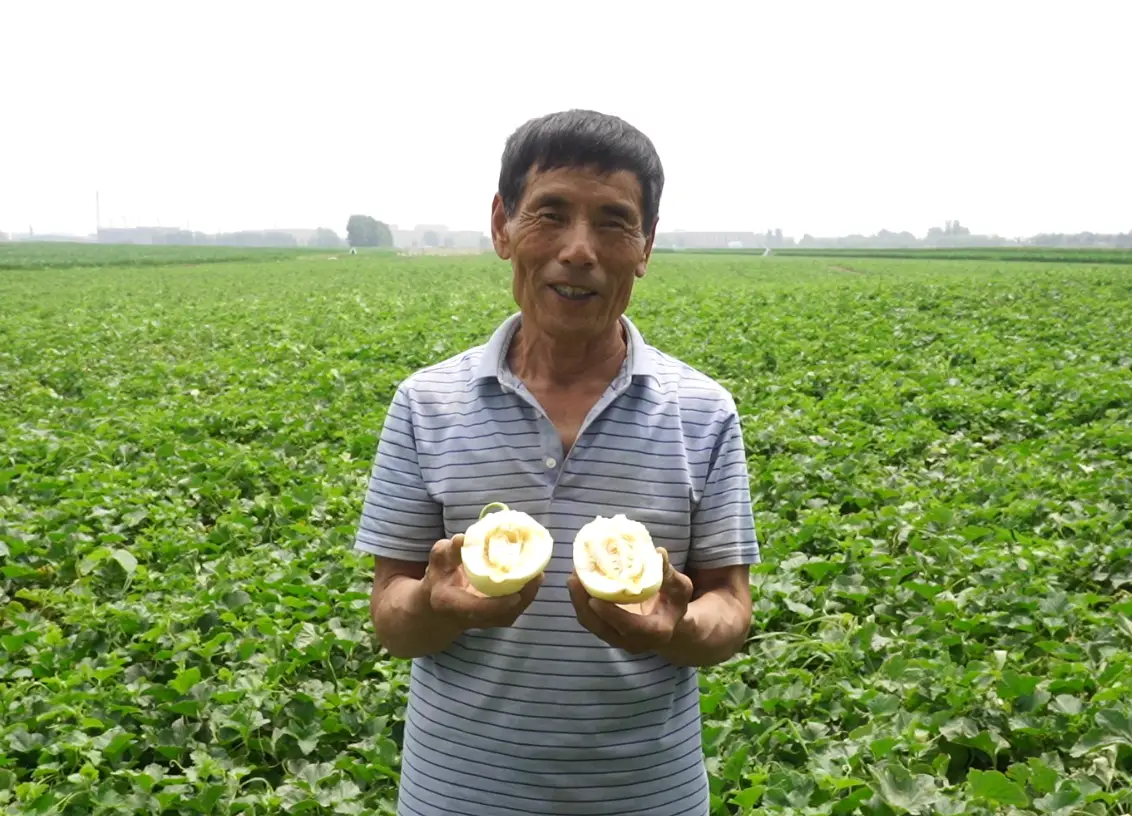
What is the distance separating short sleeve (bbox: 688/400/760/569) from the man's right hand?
291 millimetres

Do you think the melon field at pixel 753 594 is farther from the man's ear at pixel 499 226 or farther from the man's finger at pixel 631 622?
the man's ear at pixel 499 226

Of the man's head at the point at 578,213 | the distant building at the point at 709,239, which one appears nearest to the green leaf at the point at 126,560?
the man's head at the point at 578,213

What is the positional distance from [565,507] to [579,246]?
14.9 inches

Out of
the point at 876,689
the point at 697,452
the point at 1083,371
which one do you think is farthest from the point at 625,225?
the point at 1083,371

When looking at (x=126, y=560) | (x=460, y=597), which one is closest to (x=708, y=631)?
(x=460, y=597)

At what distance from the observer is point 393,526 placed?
1.50 meters

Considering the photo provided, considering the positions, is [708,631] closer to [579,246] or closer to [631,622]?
[631,622]

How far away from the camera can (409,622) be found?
1389mm

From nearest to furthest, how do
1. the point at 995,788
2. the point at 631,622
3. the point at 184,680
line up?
1. the point at 631,622
2. the point at 995,788
3. the point at 184,680

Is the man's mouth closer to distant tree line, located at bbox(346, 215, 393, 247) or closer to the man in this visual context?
the man

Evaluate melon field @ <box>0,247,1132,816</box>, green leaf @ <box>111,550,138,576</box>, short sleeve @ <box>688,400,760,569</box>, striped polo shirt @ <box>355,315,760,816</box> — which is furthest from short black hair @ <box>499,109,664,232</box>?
green leaf @ <box>111,550,138,576</box>

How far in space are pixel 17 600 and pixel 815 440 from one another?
433cm

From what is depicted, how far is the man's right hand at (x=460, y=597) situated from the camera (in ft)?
4.18

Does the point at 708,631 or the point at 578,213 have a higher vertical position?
the point at 578,213
